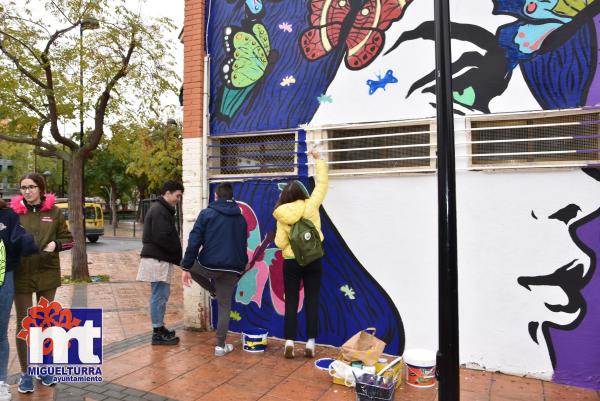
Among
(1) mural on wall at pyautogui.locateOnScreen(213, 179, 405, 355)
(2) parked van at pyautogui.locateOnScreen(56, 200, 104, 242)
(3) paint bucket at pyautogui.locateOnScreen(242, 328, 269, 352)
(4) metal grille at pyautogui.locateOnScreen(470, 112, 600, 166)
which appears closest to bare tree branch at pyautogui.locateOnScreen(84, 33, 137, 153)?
(1) mural on wall at pyautogui.locateOnScreen(213, 179, 405, 355)

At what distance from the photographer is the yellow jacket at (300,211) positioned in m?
4.71

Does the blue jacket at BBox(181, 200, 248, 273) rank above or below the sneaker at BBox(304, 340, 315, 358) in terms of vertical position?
above

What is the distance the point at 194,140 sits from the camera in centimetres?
596

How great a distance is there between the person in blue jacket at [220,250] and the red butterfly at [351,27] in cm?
196

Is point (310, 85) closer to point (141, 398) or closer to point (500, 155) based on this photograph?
point (500, 155)

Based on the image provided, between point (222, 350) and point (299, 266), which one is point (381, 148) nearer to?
point (299, 266)

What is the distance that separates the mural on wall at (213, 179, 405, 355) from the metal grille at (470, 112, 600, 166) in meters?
1.71

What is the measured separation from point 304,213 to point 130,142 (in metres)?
8.98

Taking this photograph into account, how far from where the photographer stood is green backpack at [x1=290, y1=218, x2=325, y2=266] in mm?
4613

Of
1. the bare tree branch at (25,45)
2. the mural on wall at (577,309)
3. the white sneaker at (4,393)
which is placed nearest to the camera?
the white sneaker at (4,393)

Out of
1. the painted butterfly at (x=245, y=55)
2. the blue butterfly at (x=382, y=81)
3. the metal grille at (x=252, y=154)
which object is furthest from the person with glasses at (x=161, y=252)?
the blue butterfly at (x=382, y=81)

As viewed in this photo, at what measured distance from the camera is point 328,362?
454cm

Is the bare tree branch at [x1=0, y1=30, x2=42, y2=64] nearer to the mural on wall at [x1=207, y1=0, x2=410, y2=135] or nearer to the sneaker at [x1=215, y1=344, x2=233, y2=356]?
the mural on wall at [x1=207, y1=0, x2=410, y2=135]

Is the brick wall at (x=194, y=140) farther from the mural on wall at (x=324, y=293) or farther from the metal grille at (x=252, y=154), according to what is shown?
the mural on wall at (x=324, y=293)
